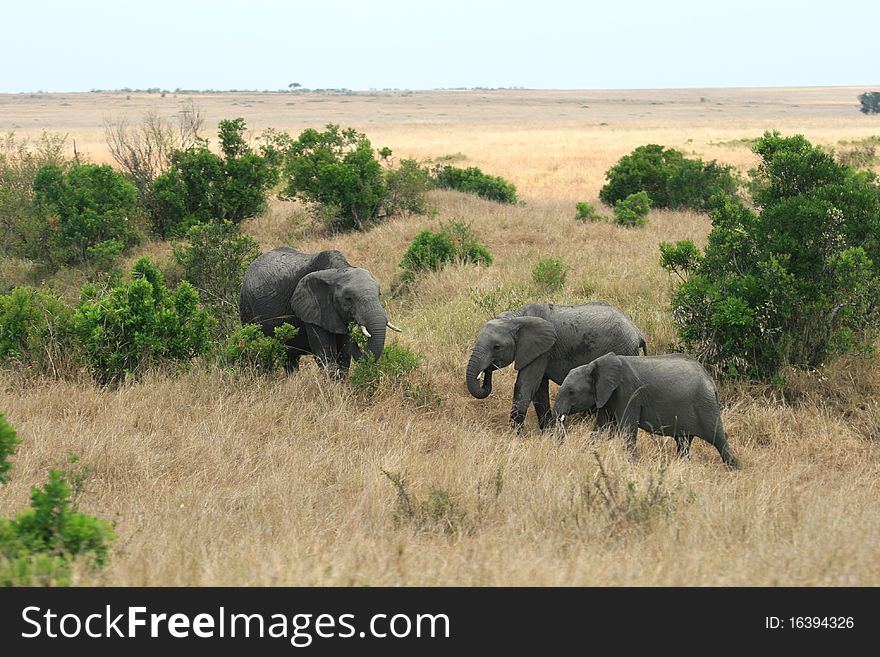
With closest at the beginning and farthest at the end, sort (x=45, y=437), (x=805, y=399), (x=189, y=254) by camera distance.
Answer: (x=45, y=437), (x=805, y=399), (x=189, y=254)

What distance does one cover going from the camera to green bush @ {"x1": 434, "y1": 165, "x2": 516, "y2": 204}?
22.4 m

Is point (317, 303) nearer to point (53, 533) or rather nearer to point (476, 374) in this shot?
point (476, 374)

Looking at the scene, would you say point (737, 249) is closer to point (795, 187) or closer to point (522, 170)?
point (795, 187)

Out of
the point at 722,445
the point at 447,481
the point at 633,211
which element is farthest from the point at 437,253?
the point at 447,481

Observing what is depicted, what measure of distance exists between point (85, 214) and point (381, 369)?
10802 millimetres

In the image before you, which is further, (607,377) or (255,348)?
(255,348)

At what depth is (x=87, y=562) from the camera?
4.32m

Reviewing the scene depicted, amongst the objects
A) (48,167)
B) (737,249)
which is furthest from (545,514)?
(48,167)

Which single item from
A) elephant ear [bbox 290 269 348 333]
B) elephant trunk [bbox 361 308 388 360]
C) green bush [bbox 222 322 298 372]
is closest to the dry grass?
green bush [bbox 222 322 298 372]

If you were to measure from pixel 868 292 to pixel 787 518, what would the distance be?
439cm

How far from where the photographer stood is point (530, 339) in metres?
8.15

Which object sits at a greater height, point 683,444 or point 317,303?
point 317,303
